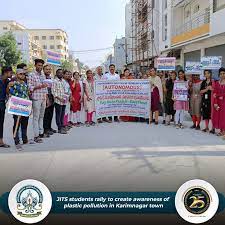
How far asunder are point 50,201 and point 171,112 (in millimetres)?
6399

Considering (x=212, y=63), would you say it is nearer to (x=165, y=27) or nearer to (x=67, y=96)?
(x=67, y=96)

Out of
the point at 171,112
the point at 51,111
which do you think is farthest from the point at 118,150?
the point at 171,112

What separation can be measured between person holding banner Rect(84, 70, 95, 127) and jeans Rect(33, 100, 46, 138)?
2.01 m

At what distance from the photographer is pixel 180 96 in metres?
8.77

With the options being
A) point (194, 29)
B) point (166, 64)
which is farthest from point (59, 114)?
point (194, 29)

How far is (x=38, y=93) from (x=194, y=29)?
627 inches

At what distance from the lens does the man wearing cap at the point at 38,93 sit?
709 centimetres

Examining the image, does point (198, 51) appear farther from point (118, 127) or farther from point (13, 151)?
point (13, 151)

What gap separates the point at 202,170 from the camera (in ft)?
14.2

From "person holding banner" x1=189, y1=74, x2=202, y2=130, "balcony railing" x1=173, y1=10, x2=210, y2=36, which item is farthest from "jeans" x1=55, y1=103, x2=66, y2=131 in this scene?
"balcony railing" x1=173, y1=10, x2=210, y2=36

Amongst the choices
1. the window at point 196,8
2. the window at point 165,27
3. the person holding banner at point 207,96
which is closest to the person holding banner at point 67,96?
the person holding banner at point 207,96

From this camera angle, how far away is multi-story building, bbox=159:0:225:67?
18172 millimetres

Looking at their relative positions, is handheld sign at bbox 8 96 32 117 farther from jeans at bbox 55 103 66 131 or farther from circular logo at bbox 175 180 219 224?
circular logo at bbox 175 180 219 224

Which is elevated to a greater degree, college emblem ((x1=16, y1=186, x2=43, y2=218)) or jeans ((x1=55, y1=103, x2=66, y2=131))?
jeans ((x1=55, y1=103, x2=66, y2=131))
